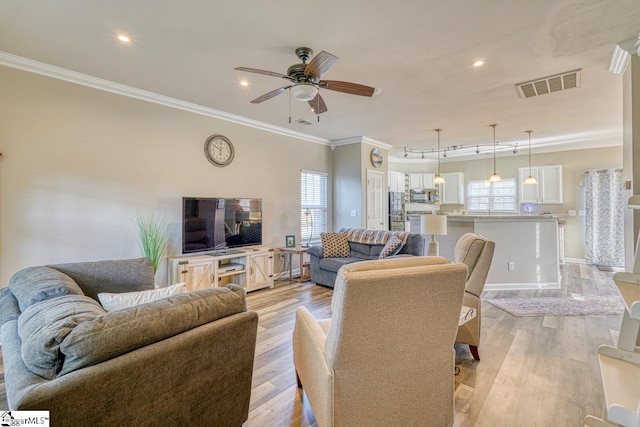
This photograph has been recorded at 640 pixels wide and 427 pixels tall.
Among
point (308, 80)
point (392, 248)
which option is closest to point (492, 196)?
point (392, 248)

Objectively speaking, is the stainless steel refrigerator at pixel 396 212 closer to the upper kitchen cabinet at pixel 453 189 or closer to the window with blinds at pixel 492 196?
the upper kitchen cabinet at pixel 453 189

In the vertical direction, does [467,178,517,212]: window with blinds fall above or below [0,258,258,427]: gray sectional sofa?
above

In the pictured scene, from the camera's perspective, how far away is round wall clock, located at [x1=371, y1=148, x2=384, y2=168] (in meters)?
6.37

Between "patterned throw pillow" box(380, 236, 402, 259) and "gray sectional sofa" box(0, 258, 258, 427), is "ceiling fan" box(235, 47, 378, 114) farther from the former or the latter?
"patterned throw pillow" box(380, 236, 402, 259)

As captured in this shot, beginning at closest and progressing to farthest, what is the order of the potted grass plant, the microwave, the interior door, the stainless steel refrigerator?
the potted grass plant → the interior door → the stainless steel refrigerator → the microwave

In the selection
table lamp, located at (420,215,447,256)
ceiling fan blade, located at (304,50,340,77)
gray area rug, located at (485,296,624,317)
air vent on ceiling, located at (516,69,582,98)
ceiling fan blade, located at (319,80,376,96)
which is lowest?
gray area rug, located at (485,296,624,317)

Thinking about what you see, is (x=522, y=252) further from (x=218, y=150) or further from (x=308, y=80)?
(x=218, y=150)

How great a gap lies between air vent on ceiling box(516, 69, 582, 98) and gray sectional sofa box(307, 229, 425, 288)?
2.32m

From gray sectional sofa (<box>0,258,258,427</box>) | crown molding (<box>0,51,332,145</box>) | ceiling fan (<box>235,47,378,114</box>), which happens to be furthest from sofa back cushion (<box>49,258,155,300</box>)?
crown molding (<box>0,51,332,145</box>)

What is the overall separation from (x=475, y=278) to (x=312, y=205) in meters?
4.02

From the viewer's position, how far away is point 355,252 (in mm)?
5090

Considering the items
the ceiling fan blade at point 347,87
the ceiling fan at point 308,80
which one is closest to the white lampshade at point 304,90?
the ceiling fan at point 308,80

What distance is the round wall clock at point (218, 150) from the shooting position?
438cm

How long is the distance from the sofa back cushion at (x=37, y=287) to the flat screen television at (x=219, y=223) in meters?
2.14
